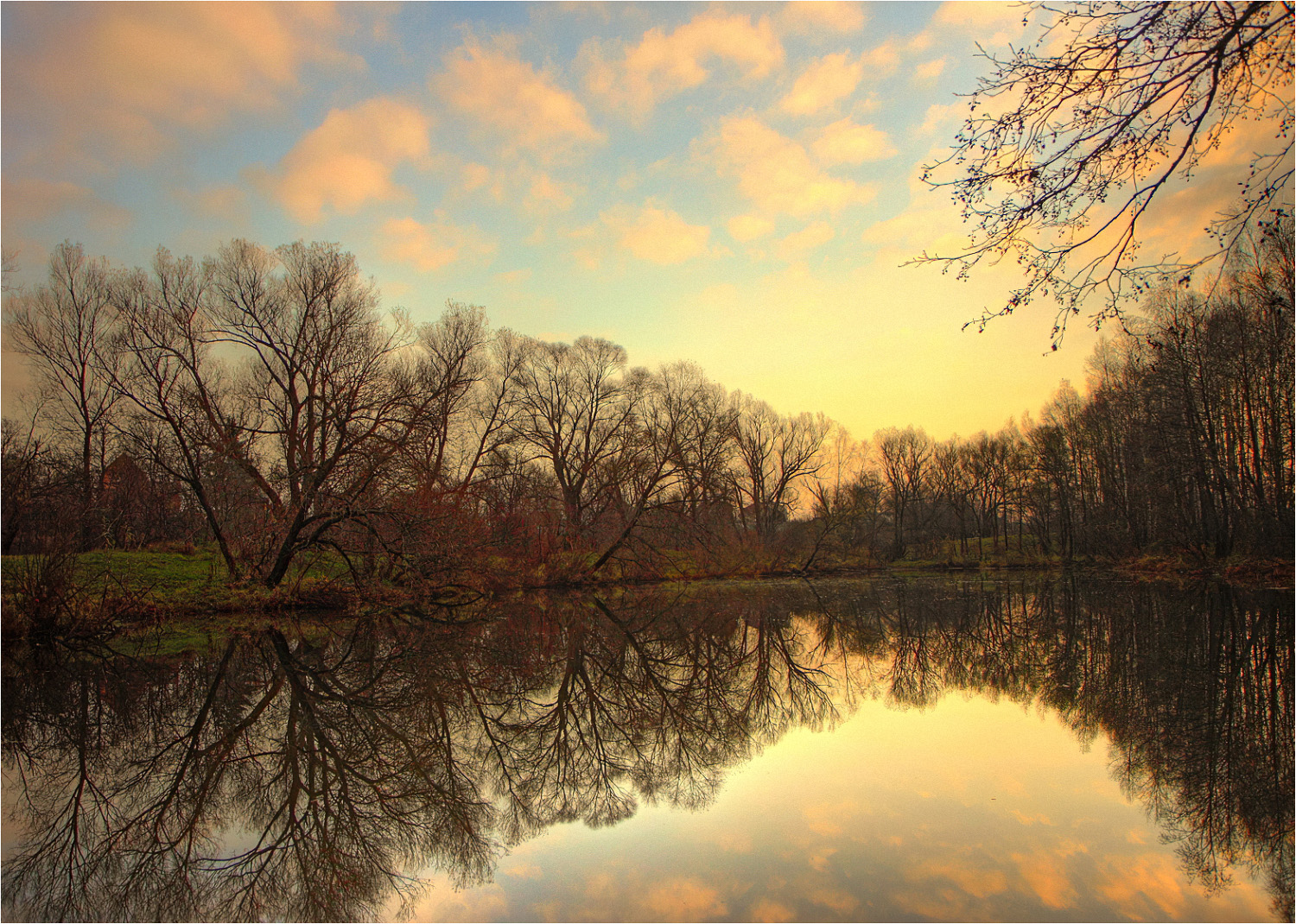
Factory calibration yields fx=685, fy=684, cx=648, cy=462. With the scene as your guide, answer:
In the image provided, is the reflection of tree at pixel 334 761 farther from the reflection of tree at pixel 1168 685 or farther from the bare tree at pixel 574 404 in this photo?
the bare tree at pixel 574 404

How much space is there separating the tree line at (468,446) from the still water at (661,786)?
3.92 metres

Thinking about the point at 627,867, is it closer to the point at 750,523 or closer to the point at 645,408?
the point at 645,408

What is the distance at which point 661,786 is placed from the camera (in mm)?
5121

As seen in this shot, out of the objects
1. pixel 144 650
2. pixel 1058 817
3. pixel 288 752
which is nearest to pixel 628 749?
pixel 288 752

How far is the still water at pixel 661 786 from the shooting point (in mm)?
3492

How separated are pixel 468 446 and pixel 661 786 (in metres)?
30.0

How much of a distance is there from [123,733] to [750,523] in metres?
48.4

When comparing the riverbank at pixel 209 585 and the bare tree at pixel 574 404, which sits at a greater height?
the bare tree at pixel 574 404

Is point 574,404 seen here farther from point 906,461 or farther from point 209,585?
point 906,461

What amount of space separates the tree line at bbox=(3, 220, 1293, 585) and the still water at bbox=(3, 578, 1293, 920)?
12.9 feet

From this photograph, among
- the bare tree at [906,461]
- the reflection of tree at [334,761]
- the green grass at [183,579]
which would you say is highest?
the bare tree at [906,461]

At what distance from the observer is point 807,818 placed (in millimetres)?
4328

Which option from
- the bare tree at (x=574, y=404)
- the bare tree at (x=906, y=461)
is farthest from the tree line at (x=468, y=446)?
the bare tree at (x=906, y=461)

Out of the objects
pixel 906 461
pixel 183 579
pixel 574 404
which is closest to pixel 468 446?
pixel 574 404
